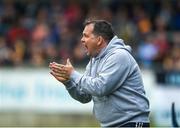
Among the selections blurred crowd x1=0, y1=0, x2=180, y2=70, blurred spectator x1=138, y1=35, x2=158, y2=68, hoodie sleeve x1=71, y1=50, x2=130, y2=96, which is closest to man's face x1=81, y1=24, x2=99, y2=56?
hoodie sleeve x1=71, y1=50, x2=130, y2=96

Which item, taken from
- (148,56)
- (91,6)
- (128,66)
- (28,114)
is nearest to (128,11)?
(91,6)

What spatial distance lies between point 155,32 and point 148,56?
131 centimetres

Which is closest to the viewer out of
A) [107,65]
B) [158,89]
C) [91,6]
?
[107,65]

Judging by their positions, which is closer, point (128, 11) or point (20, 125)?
point (20, 125)

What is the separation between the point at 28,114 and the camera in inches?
775

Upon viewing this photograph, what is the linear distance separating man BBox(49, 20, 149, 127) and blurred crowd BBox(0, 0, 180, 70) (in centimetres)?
1088

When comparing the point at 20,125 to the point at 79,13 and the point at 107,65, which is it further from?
the point at 107,65

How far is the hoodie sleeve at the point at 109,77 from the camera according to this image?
8.33 meters

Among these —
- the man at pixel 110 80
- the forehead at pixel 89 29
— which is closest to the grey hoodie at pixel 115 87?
the man at pixel 110 80

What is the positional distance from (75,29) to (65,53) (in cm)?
134

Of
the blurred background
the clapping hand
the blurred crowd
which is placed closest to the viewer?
the clapping hand

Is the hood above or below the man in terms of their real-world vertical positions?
above

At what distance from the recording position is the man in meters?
8.38

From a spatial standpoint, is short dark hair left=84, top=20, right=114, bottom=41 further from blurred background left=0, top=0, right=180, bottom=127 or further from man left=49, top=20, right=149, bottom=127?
blurred background left=0, top=0, right=180, bottom=127
